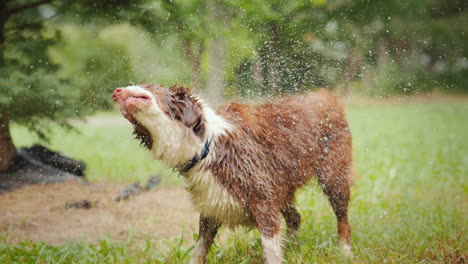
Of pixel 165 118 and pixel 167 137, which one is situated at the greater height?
pixel 165 118

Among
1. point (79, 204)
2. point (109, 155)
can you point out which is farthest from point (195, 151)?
point (109, 155)

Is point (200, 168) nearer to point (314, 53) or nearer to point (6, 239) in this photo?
point (6, 239)

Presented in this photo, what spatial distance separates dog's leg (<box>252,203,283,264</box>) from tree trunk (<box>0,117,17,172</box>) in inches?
166

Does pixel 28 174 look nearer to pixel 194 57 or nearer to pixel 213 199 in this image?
pixel 194 57

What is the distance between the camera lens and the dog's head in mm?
2629

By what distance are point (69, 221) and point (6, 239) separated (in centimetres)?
68

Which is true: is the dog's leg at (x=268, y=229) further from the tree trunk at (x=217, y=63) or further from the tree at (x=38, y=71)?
the tree at (x=38, y=71)

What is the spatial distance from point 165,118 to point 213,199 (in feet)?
2.21

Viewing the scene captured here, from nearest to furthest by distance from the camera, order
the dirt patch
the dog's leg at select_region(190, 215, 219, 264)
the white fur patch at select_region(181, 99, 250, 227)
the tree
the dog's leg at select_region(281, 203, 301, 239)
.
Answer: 1. the white fur patch at select_region(181, 99, 250, 227)
2. the dog's leg at select_region(190, 215, 219, 264)
3. the dog's leg at select_region(281, 203, 301, 239)
4. the dirt patch
5. the tree

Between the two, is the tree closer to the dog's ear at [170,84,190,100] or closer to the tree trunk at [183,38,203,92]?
the tree trunk at [183,38,203,92]

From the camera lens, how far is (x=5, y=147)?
19.5 feet

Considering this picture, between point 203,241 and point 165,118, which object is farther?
point 203,241

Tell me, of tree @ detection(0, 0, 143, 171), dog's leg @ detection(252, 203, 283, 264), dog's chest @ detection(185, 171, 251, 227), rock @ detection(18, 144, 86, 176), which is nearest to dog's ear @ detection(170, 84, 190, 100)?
dog's chest @ detection(185, 171, 251, 227)

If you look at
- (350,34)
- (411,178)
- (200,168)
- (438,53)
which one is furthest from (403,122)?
(200,168)
